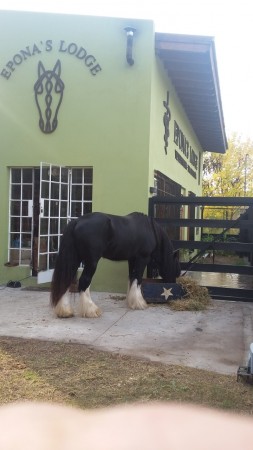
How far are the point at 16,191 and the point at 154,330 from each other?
4.52 metres

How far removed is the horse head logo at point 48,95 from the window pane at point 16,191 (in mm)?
1233

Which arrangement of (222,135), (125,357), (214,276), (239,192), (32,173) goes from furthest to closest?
1. (239,192)
2. (222,135)
3. (214,276)
4. (32,173)
5. (125,357)

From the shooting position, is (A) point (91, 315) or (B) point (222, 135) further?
(B) point (222, 135)

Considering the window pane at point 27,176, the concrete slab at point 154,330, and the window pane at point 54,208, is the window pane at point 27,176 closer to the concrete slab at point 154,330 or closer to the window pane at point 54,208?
the window pane at point 54,208

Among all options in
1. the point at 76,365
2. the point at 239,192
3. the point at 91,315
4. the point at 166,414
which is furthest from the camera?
the point at 239,192

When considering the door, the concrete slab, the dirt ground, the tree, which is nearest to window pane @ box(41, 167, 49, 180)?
the door

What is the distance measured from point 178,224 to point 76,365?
4.28m

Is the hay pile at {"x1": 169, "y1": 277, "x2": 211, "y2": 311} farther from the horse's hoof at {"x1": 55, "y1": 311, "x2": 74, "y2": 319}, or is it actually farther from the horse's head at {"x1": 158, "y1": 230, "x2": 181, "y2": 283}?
the horse's hoof at {"x1": 55, "y1": 311, "x2": 74, "y2": 319}

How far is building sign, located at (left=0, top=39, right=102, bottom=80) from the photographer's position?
832cm

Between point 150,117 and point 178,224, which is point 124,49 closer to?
point 150,117

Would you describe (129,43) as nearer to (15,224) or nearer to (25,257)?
(15,224)

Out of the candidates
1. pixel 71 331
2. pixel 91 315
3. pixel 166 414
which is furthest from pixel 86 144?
pixel 166 414

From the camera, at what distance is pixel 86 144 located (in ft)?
27.5

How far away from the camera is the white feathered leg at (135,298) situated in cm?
691
